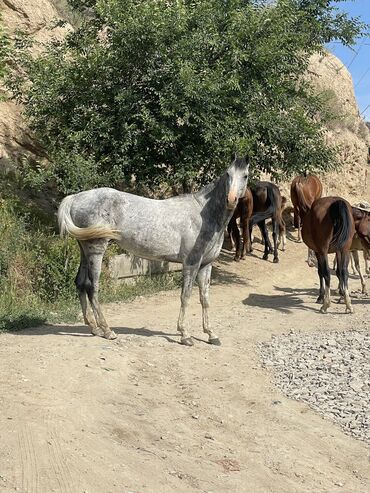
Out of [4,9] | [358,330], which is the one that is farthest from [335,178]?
[358,330]

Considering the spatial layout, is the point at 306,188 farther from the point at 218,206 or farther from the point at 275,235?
the point at 218,206

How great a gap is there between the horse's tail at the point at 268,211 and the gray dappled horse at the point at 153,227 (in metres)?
9.00

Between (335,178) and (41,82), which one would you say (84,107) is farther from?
(335,178)

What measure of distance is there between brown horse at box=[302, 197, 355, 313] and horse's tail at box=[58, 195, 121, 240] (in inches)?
194

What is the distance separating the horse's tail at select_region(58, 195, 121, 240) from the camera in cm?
908

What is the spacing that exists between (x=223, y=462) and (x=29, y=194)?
405 inches

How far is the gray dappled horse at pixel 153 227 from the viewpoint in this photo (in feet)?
30.5

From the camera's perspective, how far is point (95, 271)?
937cm

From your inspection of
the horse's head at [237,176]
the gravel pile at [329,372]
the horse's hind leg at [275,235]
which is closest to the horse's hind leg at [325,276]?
the gravel pile at [329,372]

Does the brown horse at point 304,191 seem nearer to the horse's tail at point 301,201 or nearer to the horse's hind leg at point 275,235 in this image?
the horse's tail at point 301,201

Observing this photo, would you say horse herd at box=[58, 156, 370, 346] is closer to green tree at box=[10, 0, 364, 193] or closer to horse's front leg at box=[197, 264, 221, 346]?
horse's front leg at box=[197, 264, 221, 346]

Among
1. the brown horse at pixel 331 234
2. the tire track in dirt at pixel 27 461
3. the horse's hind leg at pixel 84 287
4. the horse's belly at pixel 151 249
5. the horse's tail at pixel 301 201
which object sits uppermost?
the horse's tail at pixel 301 201

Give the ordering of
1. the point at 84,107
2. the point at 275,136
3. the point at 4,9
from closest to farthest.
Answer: the point at 84,107 < the point at 275,136 < the point at 4,9

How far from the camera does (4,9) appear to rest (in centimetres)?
1802
